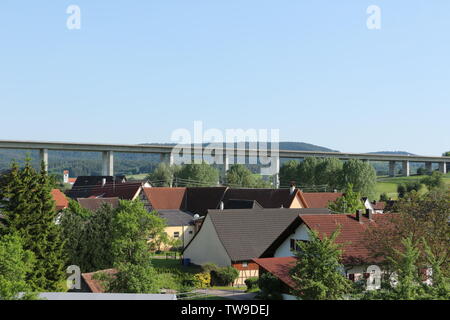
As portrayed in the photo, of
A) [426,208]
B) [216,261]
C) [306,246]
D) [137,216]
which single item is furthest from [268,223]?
[306,246]

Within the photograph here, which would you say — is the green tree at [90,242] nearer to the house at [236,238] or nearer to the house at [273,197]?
the house at [236,238]

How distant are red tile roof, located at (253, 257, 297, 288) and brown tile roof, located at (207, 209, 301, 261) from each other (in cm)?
830

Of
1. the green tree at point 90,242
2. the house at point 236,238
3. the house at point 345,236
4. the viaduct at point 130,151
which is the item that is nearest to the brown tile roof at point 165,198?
the house at point 236,238

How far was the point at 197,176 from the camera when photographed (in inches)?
4513

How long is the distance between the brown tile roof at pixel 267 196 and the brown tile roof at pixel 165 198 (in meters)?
7.43

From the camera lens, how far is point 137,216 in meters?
37.2

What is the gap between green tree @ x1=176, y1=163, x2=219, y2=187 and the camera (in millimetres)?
114125

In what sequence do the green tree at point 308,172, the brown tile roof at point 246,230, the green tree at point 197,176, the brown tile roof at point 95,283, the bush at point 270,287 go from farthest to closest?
the green tree at point 308,172 < the green tree at point 197,176 < the brown tile roof at point 246,230 < the bush at point 270,287 < the brown tile roof at point 95,283

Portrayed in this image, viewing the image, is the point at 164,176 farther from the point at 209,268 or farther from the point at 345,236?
the point at 345,236

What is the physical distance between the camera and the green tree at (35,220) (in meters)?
34.9

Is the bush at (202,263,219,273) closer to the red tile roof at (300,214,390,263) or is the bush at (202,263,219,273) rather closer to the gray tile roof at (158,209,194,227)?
the red tile roof at (300,214,390,263)

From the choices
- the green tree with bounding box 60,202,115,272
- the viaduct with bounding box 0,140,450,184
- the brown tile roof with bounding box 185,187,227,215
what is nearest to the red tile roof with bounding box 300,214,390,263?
the green tree with bounding box 60,202,115,272
